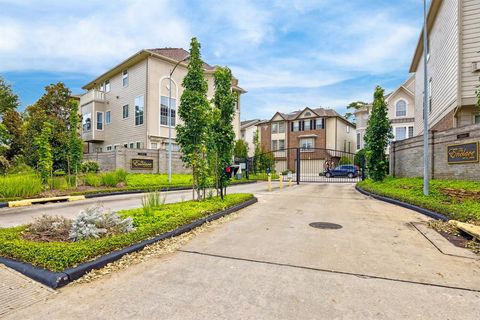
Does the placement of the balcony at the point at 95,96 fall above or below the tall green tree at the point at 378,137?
above

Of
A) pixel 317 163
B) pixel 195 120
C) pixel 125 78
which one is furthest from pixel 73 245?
pixel 317 163

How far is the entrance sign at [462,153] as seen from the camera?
974 cm

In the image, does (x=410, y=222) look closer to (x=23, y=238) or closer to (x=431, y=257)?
(x=431, y=257)

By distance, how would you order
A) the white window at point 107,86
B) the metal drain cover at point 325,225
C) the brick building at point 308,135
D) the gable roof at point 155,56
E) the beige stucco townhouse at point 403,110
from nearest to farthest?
the metal drain cover at point 325,225
the gable roof at point 155,56
the white window at point 107,86
the beige stucco townhouse at point 403,110
the brick building at point 308,135

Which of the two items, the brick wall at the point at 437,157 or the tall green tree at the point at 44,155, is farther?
the tall green tree at the point at 44,155

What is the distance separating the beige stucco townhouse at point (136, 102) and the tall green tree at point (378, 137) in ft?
31.6

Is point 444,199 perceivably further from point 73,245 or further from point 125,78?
point 125,78

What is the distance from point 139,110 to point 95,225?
21191 millimetres

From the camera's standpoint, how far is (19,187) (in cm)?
1112

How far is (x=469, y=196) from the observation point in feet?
27.6

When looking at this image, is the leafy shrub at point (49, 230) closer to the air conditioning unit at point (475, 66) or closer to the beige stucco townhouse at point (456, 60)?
the beige stucco townhouse at point (456, 60)

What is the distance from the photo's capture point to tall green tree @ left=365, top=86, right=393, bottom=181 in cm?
1602

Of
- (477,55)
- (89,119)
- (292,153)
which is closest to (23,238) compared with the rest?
(477,55)

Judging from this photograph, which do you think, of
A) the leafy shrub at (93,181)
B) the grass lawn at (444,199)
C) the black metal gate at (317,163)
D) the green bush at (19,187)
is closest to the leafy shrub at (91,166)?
the leafy shrub at (93,181)
